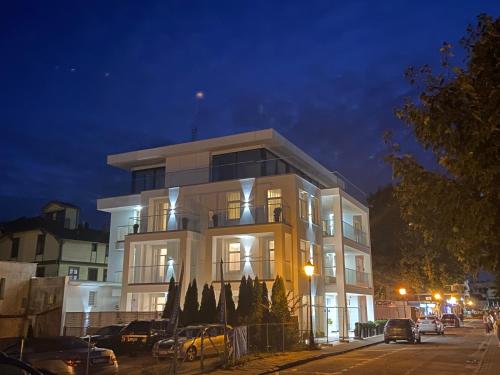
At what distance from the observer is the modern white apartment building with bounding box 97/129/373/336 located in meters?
30.8

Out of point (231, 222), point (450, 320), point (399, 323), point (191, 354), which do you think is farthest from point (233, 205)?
point (450, 320)

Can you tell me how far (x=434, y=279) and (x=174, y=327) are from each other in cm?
4497

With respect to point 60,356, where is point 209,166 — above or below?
above

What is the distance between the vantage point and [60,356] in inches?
514

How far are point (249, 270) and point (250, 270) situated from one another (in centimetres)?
6

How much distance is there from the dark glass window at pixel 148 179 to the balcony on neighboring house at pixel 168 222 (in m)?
2.84

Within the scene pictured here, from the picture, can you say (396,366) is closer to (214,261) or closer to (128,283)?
(214,261)

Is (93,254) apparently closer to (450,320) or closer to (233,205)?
(233,205)

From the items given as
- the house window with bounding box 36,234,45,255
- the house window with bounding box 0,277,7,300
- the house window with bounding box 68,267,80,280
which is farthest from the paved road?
the house window with bounding box 36,234,45,255

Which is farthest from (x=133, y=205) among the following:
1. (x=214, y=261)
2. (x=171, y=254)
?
(x=214, y=261)

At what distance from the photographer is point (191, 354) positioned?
64.5 feet

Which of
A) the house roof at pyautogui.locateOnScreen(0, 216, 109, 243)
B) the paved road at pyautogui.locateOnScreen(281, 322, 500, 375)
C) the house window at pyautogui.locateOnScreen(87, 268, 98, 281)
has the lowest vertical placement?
the paved road at pyautogui.locateOnScreen(281, 322, 500, 375)

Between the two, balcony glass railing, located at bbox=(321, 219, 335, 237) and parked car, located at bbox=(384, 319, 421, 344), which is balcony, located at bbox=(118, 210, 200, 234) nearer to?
balcony glass railing, located at bbox=(321, 219, 335, 237)

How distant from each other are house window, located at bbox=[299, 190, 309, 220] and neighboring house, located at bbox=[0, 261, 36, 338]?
17138mm
